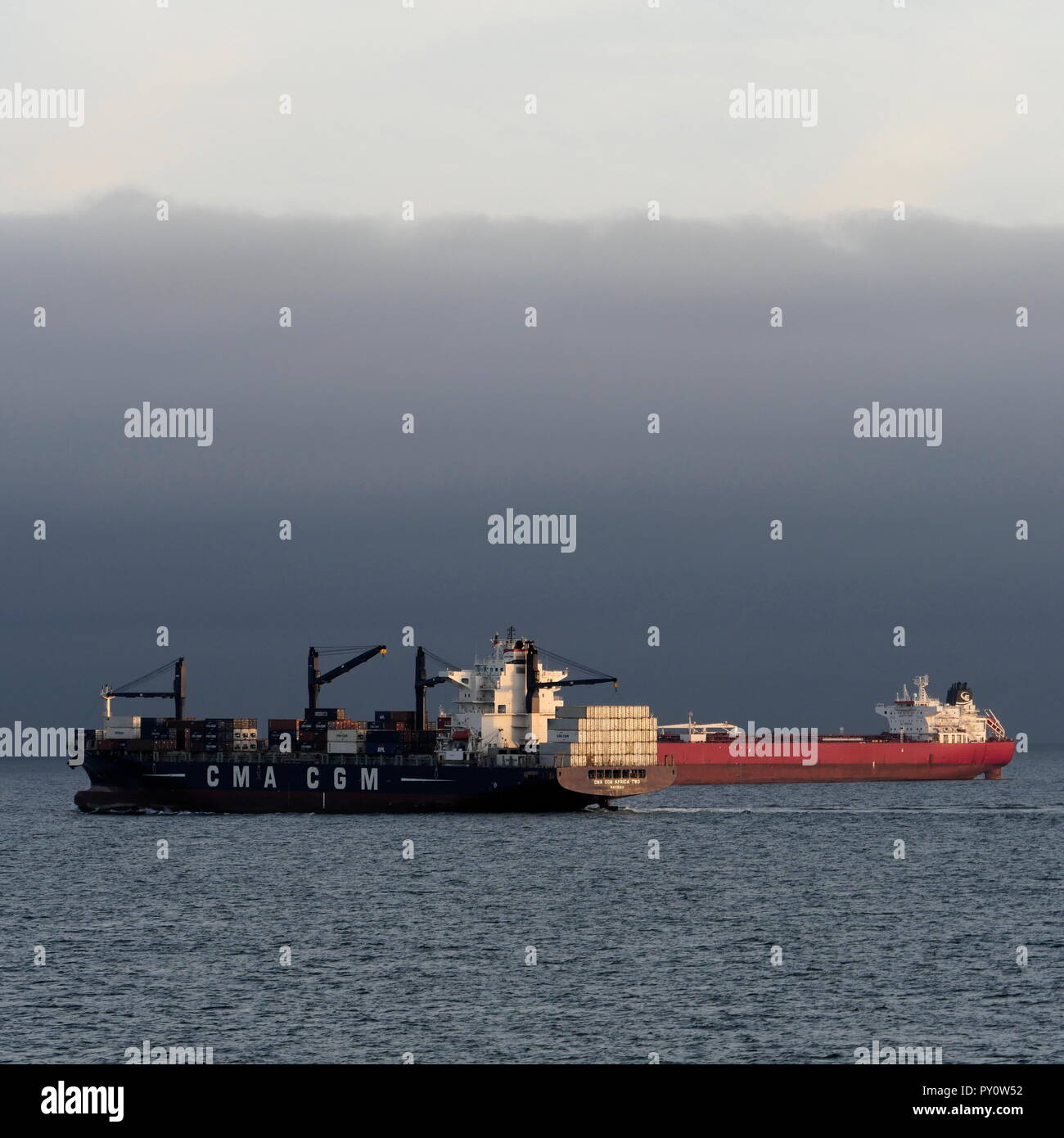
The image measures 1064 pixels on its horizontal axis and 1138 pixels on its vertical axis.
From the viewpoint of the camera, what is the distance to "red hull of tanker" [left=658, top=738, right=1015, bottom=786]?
160750mm

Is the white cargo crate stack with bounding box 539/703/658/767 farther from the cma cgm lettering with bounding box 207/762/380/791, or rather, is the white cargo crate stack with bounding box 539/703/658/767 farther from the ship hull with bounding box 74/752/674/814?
the cma cgm lettering with bounding box 207/762/380/791

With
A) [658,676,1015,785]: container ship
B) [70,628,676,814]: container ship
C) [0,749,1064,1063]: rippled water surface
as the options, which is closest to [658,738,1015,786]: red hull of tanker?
[658,676,1015,785]: container ship

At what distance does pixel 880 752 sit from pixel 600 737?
76.0 m

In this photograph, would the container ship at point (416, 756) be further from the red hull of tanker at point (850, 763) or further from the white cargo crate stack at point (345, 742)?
the red hull of tanker at point (850, 763)

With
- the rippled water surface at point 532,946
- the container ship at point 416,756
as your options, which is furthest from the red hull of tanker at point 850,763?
the rippled water surface at point 532,946

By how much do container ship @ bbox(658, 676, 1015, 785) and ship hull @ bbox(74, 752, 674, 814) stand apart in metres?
60.9

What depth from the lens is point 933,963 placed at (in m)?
43.4

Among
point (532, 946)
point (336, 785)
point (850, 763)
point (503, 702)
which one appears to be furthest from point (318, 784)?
point (850, 763)

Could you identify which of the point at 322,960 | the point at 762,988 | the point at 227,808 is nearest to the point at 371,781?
the point at 227,808

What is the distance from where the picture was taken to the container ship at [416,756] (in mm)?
98125

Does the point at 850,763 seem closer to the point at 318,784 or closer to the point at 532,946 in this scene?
the point at 318,784

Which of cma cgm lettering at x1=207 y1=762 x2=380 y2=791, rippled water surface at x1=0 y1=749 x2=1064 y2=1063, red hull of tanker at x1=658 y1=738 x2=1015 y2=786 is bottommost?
red hull of tanker at x1=658 y1=738 x2=1015 y2=786

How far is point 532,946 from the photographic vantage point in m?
46.9
